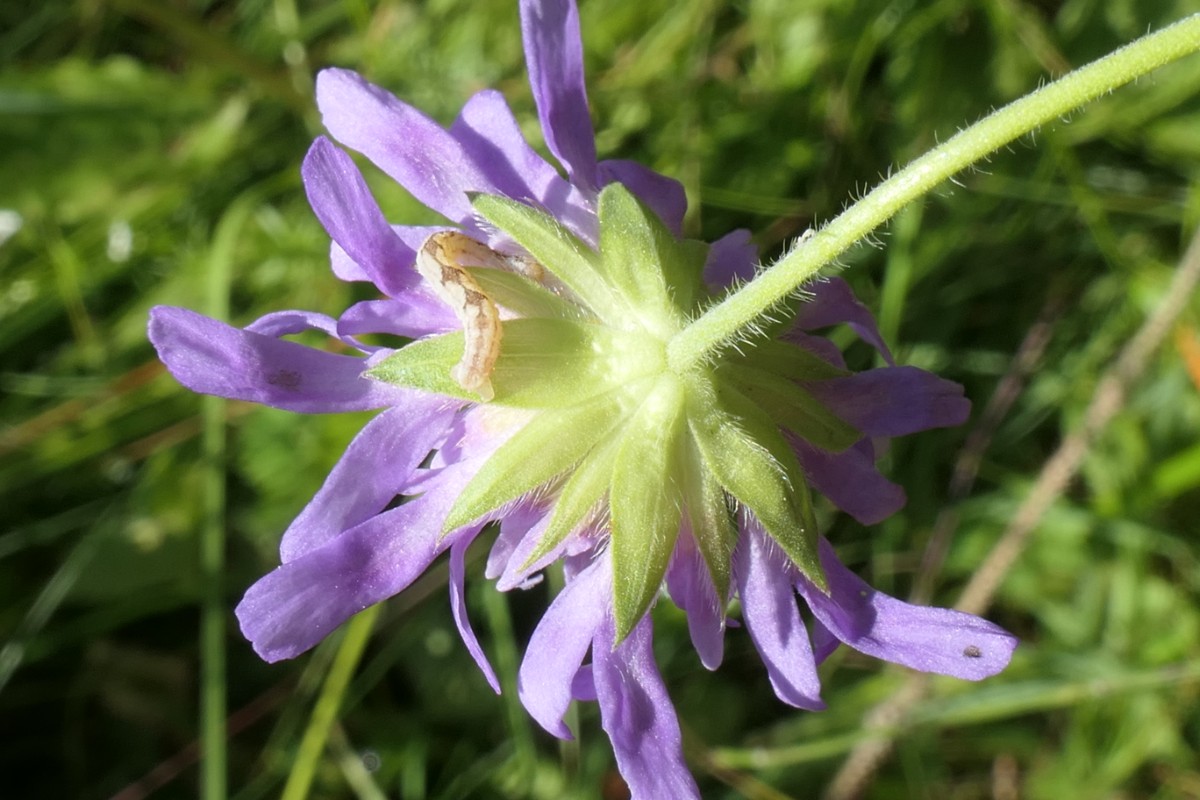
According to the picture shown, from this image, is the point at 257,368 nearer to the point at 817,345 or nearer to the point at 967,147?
the point at 817,345

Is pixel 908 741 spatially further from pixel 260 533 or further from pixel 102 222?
pixel 102 222

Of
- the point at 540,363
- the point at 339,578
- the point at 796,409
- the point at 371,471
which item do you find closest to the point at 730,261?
the point at 796,409

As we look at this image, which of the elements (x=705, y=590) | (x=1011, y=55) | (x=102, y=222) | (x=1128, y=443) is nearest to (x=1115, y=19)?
(x=1011, y=55)

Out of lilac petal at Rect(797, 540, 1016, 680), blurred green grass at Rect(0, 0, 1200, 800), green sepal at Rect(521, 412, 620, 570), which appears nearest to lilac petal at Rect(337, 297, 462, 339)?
green sepal at Rect(521, 412, 620, 570)

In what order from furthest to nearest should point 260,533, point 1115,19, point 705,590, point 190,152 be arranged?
point 190,152, point 260,533, point 1115,19, point 705,590

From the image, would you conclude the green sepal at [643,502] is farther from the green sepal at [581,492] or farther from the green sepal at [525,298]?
the green sepal at [525,298]

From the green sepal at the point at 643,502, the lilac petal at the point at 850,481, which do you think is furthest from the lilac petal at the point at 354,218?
the lilac petal at the point at 850,481
